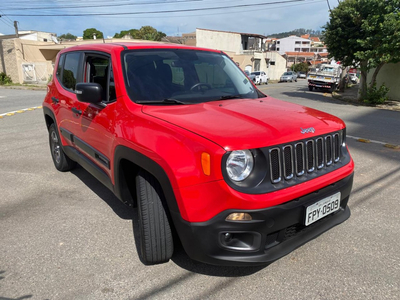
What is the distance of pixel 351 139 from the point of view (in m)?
7.41

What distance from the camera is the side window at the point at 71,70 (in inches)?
156

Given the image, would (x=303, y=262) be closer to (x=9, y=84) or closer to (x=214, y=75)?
(x=214, y=75)

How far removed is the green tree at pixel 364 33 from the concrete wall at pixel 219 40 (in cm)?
3076

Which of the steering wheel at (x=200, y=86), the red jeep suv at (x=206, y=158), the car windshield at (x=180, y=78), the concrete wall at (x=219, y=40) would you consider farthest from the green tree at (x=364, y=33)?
the concrete wall at (x=219, y=40)

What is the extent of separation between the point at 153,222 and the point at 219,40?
159 ft

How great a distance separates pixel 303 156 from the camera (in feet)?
7.99

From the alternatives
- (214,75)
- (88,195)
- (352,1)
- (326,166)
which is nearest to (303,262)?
(326,166)

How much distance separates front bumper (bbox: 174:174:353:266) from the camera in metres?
2.13

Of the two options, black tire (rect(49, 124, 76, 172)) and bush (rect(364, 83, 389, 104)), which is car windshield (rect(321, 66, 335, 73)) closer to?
bush (rect(364, 83, 389, 104))

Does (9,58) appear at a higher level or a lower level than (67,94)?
higher

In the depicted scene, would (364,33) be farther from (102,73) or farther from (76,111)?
(76,111)

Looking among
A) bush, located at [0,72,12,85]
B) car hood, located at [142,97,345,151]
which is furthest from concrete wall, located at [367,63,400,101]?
bush, located at [0,72,12,85]

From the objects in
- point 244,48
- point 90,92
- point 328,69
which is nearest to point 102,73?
point 90,92

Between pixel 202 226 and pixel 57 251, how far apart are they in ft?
5.15
